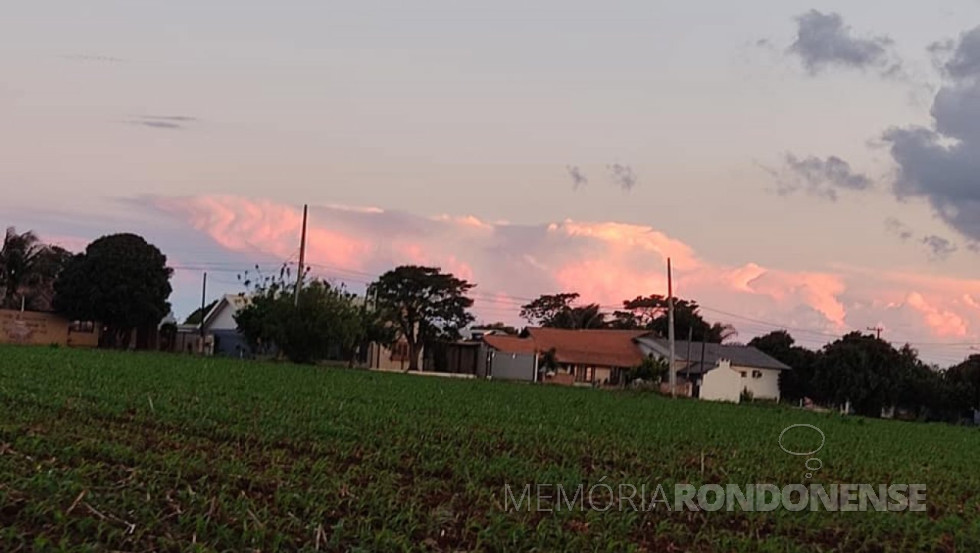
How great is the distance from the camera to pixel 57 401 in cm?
1794

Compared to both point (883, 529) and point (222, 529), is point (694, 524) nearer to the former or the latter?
point (883, 529)

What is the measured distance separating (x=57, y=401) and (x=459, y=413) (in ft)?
28.5

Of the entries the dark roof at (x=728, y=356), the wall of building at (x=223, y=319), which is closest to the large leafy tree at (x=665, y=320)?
the dark roof at (x=728, y=356)

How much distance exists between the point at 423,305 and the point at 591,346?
42.5 ft

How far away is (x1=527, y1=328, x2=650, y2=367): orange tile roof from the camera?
74.2 meters

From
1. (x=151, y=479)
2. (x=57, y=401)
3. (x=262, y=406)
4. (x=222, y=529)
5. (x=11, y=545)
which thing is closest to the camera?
(x=11, y=545)

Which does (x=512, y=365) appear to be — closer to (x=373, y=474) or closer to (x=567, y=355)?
(x=567, y=355)

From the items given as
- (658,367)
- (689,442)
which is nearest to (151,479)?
(689,442)

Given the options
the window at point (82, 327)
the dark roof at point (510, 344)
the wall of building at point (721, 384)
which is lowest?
the wall of building at point (721, 384)

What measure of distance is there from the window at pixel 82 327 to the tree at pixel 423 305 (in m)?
19.5

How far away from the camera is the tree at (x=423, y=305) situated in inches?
2936

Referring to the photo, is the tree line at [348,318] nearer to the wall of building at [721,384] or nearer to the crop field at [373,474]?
the wall of building at [721,384]

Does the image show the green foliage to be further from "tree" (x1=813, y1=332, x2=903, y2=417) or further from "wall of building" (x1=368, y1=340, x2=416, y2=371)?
"tree" (x1=813, y1=332, x2=903, y2=417)

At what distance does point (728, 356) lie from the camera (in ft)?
242
